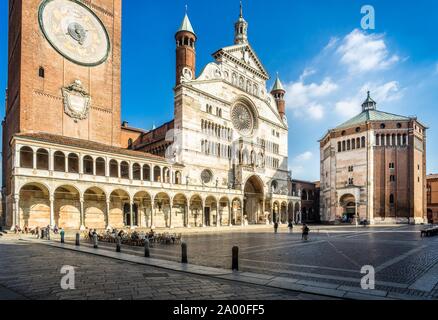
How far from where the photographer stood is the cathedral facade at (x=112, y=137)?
3025 centimetres

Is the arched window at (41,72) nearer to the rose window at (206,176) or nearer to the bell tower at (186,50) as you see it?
the bell tower at (186,50)

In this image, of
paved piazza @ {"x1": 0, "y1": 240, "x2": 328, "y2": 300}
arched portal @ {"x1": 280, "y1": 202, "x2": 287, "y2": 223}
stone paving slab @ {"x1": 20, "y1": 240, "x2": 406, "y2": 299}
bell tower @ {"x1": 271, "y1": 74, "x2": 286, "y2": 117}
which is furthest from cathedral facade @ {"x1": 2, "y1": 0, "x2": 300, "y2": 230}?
stone paving slab @ {"x1": 20, "y1": 240, "x2": 406, "y2": 299}

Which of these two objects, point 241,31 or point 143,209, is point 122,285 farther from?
point 241,31

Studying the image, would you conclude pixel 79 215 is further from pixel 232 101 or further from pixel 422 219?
pixel 422 219

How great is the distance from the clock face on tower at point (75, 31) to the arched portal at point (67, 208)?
17737mm

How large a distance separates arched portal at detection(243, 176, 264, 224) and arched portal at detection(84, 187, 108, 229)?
26.2 metres

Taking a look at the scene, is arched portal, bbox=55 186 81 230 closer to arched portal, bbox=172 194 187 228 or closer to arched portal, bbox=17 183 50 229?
arched portal, bbox=17 183 50 229

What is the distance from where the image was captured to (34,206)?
94.3 feet

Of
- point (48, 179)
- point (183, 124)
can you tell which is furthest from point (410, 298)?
point (183, 124)

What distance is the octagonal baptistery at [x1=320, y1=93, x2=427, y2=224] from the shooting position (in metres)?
54.4

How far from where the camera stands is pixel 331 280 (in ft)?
28.4

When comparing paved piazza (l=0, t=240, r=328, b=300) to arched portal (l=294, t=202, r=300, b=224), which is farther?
arched portal (l=294, t=202, r=300, b=224)

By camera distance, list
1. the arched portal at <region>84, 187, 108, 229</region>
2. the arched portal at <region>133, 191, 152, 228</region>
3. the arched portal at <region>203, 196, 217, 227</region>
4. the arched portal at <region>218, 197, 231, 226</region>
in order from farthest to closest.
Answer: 1. the arched portal at <region>218, 197, 231, 226</region>
2. the arched portal at <region>203, 196, 217, 227</region>
3. the arched portal at <region>133, 191, 152, 228</region>
4. the arched portal at <region>84, 187, 108, 229</region>

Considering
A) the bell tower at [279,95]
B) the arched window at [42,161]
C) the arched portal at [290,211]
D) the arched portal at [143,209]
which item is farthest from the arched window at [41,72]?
the arched portal at [290,211]
